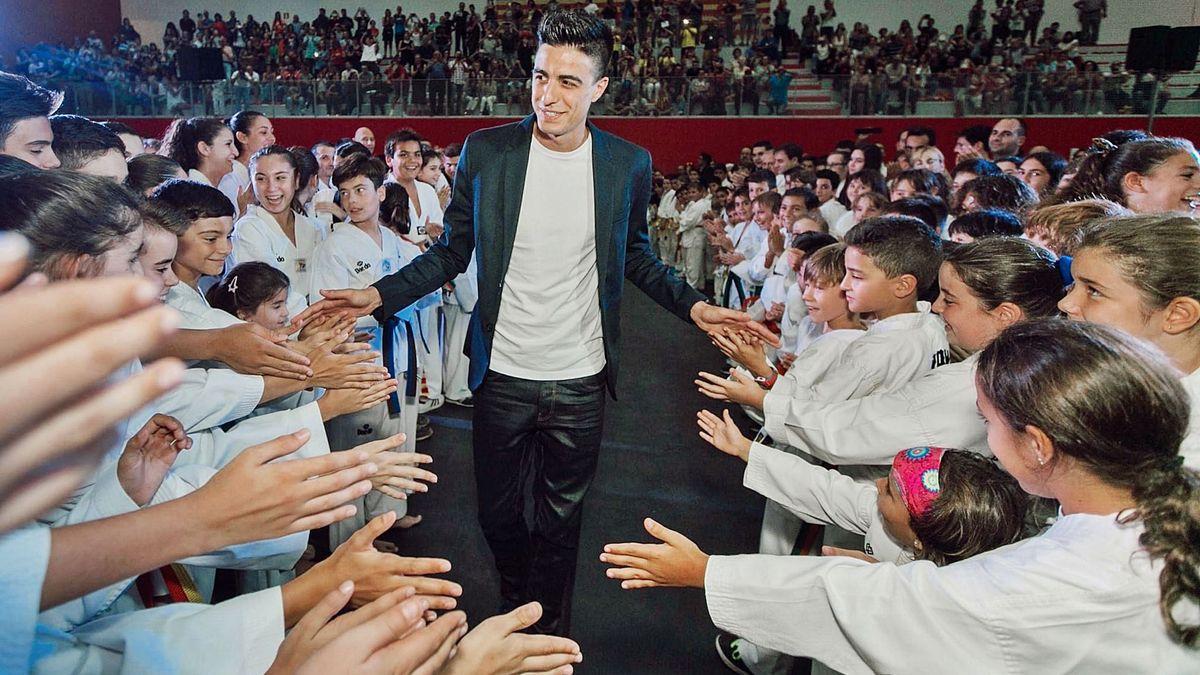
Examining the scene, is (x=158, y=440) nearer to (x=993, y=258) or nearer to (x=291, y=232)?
(x=993, y=258)

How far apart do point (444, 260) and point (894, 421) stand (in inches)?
57.7

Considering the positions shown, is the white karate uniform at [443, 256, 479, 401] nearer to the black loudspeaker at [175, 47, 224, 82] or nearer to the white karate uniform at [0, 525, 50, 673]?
the white karate uniform at [0, 525, 50, 673]

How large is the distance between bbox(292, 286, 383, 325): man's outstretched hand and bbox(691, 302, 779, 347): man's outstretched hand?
1.2 inches

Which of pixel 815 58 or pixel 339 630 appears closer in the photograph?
pixel 339 630

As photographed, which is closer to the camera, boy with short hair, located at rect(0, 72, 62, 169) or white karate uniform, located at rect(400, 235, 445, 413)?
boy with short hair, located at rect(0, 72, 62, 169)

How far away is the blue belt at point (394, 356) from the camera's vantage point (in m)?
3.47

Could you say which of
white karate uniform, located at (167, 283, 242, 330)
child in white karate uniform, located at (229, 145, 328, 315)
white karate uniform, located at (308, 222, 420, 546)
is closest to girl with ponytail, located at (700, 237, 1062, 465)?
white karate uniform, located at (167, 283, 242, 330)

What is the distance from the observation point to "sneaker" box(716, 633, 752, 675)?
8.40 ft

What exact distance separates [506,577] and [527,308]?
962mm

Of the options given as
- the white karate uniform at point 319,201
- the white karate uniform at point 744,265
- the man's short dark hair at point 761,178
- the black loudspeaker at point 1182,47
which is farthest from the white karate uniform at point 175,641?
the black loudspeaker at point 1182,47

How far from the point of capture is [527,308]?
2.44 meters

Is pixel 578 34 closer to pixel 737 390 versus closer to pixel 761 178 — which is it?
pixel 737 390

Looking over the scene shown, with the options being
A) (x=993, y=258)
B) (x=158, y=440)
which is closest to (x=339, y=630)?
(x=158, y=440)

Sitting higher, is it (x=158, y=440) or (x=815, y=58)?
(x=815, y=58)
